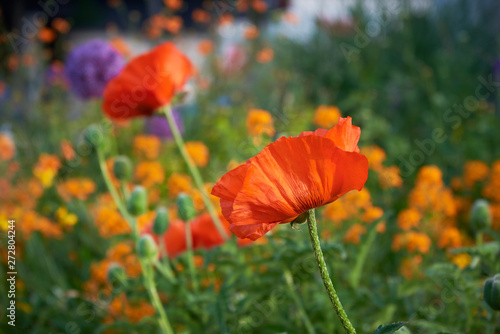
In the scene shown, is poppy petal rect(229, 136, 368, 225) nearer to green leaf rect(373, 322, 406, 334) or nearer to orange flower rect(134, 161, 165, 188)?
green leaf rect(373, 322, 406, 334)

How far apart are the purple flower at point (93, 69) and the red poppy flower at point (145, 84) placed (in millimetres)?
1229

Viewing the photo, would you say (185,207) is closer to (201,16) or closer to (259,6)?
(259,6)

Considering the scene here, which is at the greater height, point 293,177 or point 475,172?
point 293,177

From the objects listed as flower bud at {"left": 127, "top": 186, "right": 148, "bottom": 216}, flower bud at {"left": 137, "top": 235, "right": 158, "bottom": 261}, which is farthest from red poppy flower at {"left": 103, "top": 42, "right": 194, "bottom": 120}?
flower bud at {"left": 137, "top": 235, "right": 158, "bottom": 261}

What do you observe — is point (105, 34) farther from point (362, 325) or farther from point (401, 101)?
point (362, 325)

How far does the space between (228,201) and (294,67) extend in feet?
12.5

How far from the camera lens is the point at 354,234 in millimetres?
1428

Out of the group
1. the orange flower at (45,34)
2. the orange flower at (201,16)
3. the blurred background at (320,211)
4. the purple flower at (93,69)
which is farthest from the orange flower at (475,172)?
the orange flower at (45,34)

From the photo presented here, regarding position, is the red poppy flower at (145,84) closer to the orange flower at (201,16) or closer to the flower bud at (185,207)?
the flower bud at (185,207)

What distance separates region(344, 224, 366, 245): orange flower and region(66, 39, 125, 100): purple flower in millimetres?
1376

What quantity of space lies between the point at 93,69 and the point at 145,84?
1.40 m

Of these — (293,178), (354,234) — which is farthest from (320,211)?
(293,178)

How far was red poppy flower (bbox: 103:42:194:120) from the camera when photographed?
3.49 ft

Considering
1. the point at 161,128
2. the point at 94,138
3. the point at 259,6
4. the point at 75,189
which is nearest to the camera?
the point at 94,138
